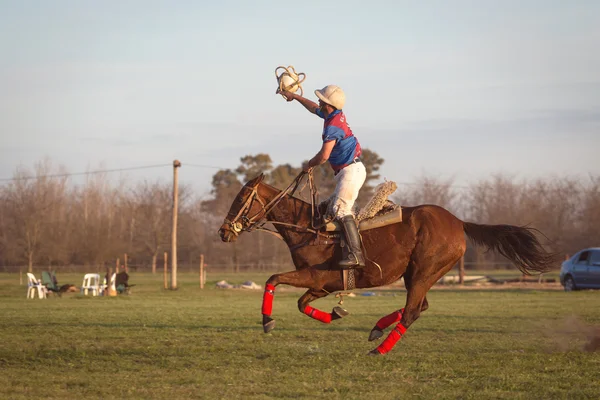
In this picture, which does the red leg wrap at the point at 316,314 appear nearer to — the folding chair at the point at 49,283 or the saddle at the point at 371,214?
the saddle at the point at 371,214

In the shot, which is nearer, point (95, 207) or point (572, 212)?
point (572, 212)

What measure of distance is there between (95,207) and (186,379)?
313 feet

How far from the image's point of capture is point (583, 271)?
35375mm

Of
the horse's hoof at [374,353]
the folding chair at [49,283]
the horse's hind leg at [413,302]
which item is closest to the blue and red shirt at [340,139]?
the horse's hind leg at [413,302]

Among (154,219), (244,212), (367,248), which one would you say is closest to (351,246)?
(367,248)

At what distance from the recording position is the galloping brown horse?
440 inches

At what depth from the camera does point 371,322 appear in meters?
18.9

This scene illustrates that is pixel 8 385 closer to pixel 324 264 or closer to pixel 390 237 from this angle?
pixel 324 264

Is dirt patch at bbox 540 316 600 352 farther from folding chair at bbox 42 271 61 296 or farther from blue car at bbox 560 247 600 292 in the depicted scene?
folding chair at bbox 42 271 61 296

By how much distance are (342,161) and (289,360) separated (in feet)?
9.92

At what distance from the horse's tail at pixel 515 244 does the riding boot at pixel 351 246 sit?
221 cm

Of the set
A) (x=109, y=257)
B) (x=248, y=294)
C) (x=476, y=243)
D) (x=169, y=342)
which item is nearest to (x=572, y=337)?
(x=476, y=243)

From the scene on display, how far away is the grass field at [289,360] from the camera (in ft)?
29.3

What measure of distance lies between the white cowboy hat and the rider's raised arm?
538mm
